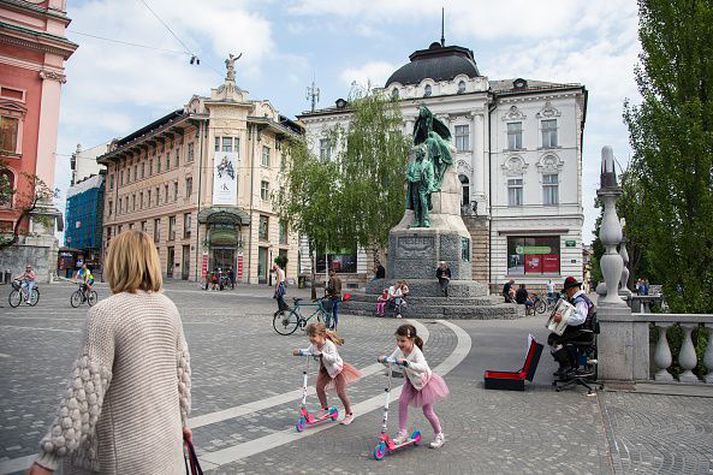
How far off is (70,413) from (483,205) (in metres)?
40.7

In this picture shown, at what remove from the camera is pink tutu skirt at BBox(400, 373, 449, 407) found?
4.94 meters

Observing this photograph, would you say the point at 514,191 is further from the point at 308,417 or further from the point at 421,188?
the point at 308,417

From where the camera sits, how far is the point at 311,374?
8281 mm

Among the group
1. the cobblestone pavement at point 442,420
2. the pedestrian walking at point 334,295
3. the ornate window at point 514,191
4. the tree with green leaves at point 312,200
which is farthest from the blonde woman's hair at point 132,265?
the ornate window at point 514,191

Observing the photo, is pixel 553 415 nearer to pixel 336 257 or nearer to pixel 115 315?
pixel 115 315

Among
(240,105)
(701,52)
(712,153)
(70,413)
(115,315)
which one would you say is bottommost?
(70,413)

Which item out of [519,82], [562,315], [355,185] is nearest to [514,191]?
[519,82]

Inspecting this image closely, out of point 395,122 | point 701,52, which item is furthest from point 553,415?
point 395,122

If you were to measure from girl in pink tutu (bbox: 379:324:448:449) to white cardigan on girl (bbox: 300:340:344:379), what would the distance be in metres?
0.79

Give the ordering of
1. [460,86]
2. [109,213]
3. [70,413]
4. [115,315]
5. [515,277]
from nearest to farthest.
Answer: [70,413]
[115,315]
[515,277]
[460,86]
[109,213]

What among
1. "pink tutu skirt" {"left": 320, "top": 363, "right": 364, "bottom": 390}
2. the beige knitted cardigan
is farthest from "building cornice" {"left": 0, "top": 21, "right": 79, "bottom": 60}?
the beige knitted cardigan

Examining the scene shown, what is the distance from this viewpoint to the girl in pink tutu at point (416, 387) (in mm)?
4926

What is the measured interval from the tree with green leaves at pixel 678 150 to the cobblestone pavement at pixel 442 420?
8.53ft

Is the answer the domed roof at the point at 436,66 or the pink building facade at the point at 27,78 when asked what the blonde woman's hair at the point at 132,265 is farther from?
the domed roof at the point at 436,66
